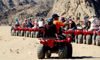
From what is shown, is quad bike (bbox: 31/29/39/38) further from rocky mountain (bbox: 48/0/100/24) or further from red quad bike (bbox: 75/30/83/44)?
rocky mountain (bbox: 48/0/100/24)

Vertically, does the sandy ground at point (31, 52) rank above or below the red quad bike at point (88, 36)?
below

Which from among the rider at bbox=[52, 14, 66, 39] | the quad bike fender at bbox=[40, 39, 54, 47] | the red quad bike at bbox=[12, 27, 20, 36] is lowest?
the red quad bike at bbox=[12, 27, 20, 36]

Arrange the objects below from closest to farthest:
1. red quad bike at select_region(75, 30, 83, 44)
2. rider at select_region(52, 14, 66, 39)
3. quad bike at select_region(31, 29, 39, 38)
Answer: rider at select_region(52, 14, 66, 39)
red quad bike at select_region(75, 30, 83, 44)
quad bike at select_region(31, 29, 39, 38)

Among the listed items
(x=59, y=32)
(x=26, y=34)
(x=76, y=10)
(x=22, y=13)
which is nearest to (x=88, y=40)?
(x=59, y=32)

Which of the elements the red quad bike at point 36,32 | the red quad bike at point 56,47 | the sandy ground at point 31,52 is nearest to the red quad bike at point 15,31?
the red quad bike at point 36,32

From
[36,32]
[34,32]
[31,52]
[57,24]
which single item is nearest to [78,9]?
[34,32]

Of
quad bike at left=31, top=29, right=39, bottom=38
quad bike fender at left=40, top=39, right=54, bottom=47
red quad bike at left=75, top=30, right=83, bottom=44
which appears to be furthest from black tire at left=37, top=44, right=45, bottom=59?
quad bike at left=31, top=29, right=39, bottom=38

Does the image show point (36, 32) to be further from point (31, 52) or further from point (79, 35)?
point (31, 52)

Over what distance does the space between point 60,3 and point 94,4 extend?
6.08m

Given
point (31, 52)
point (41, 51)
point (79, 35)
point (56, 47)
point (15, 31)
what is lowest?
point (15, 31)

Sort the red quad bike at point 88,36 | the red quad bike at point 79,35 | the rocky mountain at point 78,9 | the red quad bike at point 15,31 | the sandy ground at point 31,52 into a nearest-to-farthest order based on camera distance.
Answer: the sandy ground at point 31,52 < the red quad bike at point 88,36 < the red quad bike at point 79,35 < the red quad bike at point 15,31 < the rocky mountain at point 78,9

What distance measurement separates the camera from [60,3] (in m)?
58.7

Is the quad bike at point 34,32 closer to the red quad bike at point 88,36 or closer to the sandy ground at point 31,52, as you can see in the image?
the red quad bike at point 88,36

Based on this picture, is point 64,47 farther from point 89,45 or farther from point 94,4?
point 94,4
